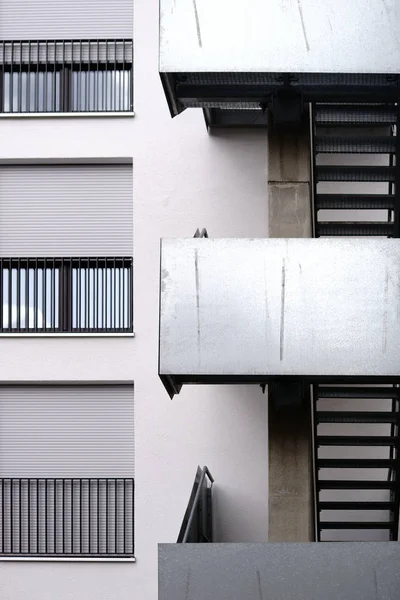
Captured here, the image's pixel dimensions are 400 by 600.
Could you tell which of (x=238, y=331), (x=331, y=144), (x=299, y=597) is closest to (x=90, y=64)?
(x=331, y=144)

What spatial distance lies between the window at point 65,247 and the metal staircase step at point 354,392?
2.72 m

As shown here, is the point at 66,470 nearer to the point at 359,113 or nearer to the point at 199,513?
the point at 199,513

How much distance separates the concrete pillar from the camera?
32.7ft

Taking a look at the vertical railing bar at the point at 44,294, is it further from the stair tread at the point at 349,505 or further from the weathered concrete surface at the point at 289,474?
the stair tread at the point at 349,505

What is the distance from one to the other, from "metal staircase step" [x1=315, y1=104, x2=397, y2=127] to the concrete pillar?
993mm

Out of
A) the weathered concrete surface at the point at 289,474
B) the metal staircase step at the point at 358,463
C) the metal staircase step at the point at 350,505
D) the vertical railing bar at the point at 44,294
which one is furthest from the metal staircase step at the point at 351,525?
the vertical railing bar at the point at 44,294

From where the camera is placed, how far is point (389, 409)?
12352mm

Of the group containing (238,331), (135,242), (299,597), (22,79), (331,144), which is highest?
(22,79)

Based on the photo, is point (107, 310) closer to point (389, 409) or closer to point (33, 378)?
point (33, 378)

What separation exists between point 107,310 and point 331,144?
337 cm

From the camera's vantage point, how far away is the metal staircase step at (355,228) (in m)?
10.9

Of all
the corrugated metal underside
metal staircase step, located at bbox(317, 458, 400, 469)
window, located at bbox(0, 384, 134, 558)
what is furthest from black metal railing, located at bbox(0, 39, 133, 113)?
metal staircase step, located at bbox(317, 458, 400, 469)

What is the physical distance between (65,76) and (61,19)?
71 centimetres

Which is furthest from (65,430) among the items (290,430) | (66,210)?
(290,430)
